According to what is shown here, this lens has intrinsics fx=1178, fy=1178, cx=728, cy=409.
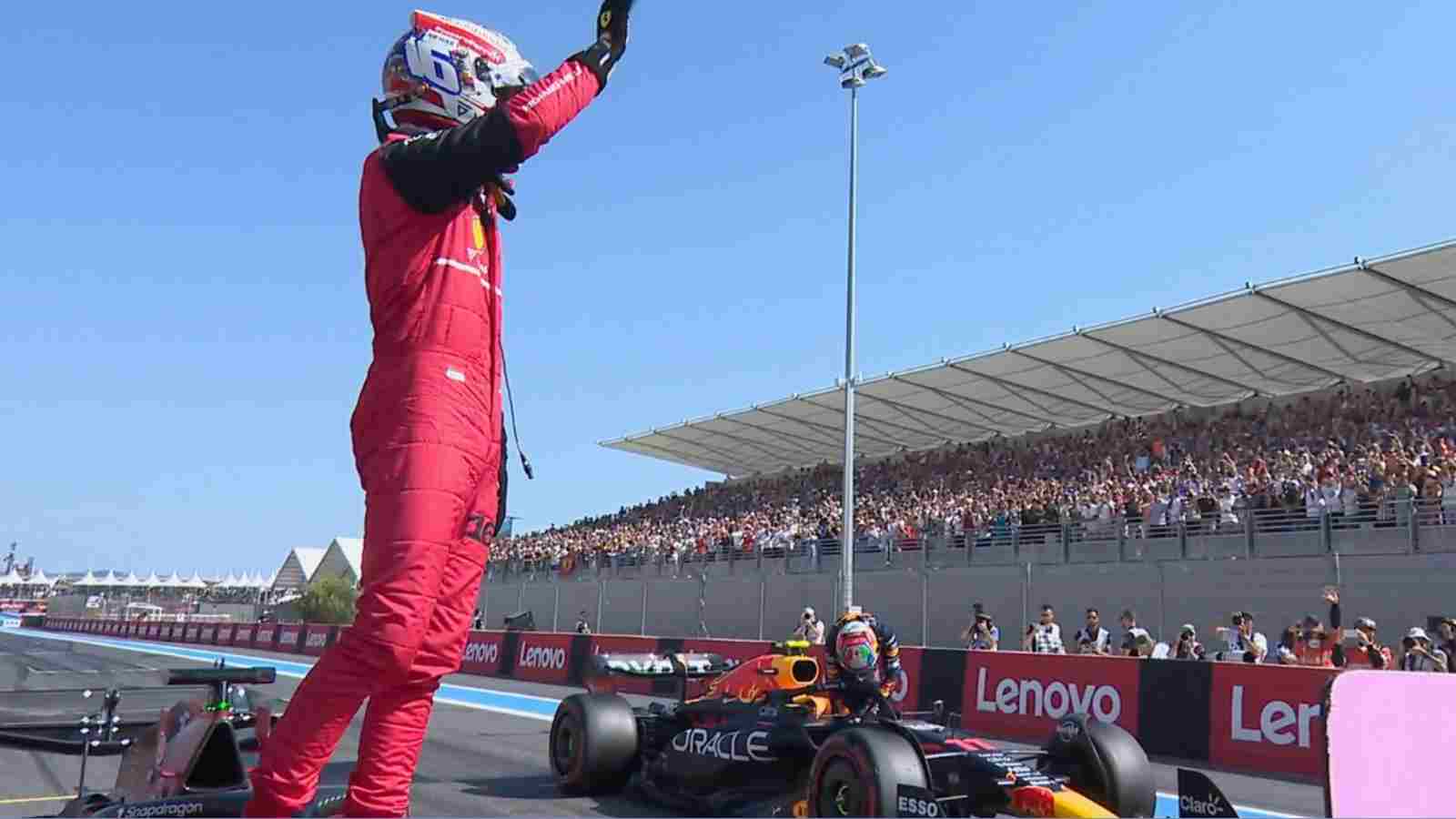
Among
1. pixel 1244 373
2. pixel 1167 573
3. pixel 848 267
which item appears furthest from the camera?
pixel 1244 373

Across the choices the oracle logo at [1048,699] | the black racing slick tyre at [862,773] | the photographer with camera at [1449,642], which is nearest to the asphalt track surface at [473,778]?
the oracle logo at [1048,699]

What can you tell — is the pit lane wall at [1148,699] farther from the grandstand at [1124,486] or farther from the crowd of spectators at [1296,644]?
the grandstand at [1124,486]

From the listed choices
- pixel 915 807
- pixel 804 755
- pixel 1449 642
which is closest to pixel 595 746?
pixel 804 755

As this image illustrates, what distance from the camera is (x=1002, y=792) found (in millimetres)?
5445

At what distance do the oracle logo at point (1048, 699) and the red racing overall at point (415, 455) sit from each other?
30.0 feet

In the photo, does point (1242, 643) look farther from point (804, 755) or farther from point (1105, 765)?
point (804, 755)

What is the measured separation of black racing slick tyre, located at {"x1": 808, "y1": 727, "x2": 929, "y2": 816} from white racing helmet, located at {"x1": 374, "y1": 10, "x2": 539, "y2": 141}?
3362 mm

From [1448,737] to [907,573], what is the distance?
18.3 metres

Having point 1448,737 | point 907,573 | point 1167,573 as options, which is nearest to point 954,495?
point 907,573

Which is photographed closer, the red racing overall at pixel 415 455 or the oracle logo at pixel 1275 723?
the red racing overall at pixel 415 455

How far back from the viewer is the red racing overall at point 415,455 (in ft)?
9.25

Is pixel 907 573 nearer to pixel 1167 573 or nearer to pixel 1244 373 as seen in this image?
pixel 1167 573

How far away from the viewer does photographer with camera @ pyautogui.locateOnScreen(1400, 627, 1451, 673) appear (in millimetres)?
10359

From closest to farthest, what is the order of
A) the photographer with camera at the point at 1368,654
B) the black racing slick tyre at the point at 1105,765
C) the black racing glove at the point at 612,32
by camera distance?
the black racing glove at the point at 612,32 < the black racing slick tyre at the point at 1105,765 < the photographer with camera at the point at 1368,654
